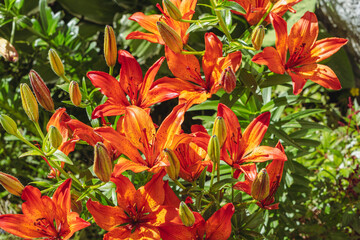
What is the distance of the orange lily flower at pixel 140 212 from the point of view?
2.35 feet

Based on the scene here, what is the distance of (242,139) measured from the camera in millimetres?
798

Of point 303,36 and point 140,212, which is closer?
point 140,212

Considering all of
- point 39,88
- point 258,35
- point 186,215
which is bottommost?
point 186,215

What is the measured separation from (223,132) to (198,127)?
0.15 metres

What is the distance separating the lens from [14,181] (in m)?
0.73

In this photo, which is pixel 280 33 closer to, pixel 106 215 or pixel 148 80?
pixel 148 80

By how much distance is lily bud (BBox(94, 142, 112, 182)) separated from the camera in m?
0.66

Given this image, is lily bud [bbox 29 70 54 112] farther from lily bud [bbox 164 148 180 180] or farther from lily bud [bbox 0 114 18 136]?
lily bud [bbox 164 148 180 180]

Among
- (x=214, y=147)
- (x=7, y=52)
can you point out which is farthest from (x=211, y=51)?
(x=7, y=52)

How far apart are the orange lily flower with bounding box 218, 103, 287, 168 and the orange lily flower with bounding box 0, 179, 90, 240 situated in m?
0.29

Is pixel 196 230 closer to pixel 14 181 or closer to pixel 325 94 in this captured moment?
pixel 14 181

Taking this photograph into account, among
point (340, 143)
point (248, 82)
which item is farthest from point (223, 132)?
point (340, 143)

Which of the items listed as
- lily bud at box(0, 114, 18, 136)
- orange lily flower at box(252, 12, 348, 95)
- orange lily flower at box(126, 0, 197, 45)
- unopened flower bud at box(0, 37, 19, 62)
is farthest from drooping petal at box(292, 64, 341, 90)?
unopened flower bud at box(0, 37, 19, 62)

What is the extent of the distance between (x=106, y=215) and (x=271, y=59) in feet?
1.46
